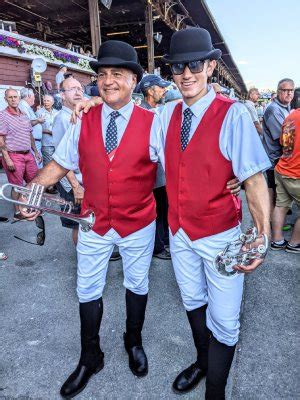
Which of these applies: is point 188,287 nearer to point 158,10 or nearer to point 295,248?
Answer: point 295,248

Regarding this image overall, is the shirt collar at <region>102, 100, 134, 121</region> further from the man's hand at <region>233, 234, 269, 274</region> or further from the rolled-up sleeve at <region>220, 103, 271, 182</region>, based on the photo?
the man's hand at <region>233, 234, 269, 274</region>

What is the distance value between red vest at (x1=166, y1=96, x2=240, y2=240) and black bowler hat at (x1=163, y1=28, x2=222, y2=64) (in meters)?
0.21

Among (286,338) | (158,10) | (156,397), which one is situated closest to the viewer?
(156,397)

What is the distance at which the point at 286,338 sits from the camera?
239cm

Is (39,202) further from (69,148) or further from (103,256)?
(103,256)

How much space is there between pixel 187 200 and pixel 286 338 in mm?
1499

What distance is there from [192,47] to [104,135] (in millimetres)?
640

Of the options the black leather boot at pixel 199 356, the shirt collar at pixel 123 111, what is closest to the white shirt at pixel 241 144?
the shirt collar at pixel 123 111

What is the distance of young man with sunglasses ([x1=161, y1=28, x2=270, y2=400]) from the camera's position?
4.84 ft

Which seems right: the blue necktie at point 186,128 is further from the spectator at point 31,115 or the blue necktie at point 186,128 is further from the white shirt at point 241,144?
the spectator at point 31,115

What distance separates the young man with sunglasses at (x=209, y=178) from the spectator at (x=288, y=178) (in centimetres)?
222

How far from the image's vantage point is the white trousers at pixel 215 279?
164cm

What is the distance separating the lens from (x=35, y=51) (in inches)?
429

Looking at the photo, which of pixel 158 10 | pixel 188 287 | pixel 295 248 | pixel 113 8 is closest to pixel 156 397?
pixel 188 287
